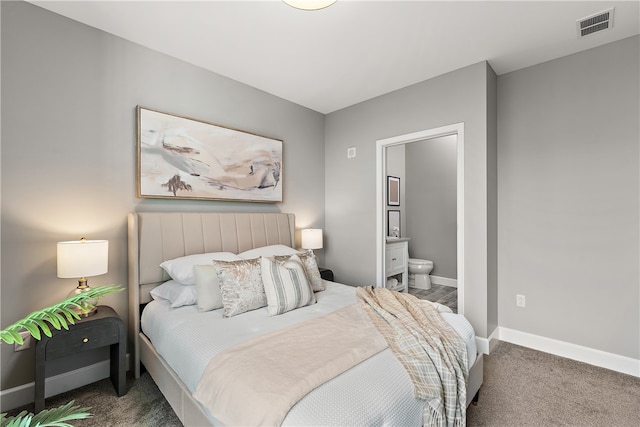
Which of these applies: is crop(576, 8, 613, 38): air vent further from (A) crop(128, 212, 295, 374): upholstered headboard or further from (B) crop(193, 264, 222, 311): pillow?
(B) crop(193, 264, 222, 311): pillow

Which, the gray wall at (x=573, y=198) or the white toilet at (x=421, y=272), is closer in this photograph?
the gray wall at (x=573, y=198)

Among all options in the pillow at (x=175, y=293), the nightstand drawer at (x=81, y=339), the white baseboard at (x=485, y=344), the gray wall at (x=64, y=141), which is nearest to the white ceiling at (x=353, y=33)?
the gray wall at (x=64, y=141)

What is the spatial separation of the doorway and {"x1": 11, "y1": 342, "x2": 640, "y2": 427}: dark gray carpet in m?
0.76

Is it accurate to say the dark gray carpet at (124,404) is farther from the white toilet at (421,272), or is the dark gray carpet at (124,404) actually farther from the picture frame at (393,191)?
the picture frame at (393,191)

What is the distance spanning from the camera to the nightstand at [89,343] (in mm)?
1819

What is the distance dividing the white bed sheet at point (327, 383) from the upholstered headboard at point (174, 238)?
194 mm

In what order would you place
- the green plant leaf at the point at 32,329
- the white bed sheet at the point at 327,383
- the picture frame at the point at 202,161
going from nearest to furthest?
the green plant leaf at the point at 32,329 → the white bed sheet at the point at 327,383 → the picture frame at the point at 202,161

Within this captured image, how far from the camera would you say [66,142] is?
7.22ft

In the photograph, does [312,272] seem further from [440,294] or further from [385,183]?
[440,294]

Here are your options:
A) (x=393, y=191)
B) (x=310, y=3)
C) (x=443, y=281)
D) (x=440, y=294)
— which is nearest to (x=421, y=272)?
(x=440, y=294)

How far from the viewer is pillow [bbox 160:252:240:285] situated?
2.30m

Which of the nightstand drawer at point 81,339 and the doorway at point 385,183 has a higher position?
the doorway at point 385,183

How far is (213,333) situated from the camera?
175cm

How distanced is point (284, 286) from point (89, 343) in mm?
1319
